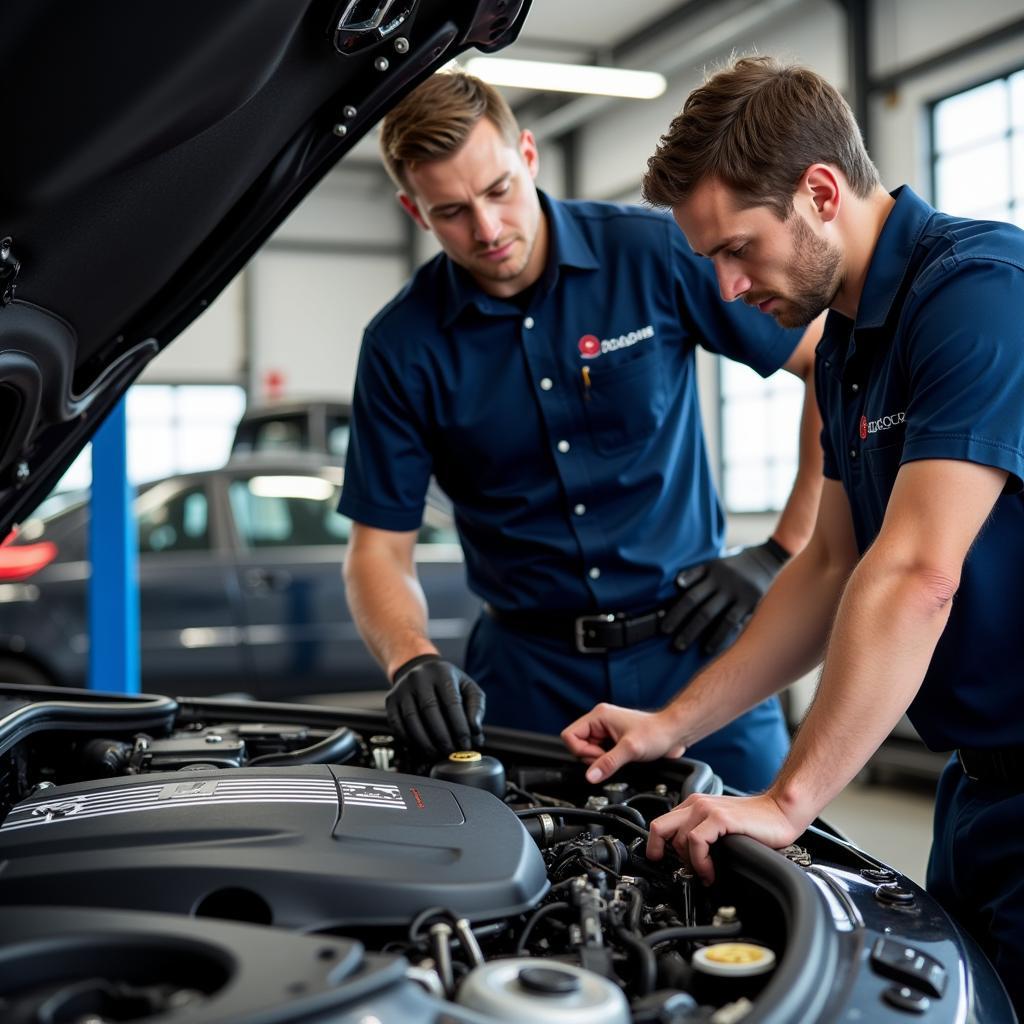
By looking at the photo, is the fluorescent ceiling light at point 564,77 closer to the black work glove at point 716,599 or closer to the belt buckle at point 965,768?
the black work glove at point 716,599

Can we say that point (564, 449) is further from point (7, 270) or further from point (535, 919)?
point (535, 919)

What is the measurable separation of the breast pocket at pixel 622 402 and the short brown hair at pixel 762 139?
0.55 metres

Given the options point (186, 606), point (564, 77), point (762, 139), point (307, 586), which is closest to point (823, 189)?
point (762, 139)

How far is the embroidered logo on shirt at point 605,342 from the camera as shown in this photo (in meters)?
1.96

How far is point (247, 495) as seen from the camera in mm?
4672

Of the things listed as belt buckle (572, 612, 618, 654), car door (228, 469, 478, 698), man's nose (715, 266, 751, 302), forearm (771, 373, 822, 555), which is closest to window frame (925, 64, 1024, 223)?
car door (228, 469, 478, 698)

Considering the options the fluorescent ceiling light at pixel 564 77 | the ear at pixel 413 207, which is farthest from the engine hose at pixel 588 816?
the fluorescent ceiling light at pixel 564 77

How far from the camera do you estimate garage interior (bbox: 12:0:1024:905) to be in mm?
5613

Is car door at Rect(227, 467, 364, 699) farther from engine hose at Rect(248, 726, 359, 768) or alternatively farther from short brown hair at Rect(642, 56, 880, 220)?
short brown hair at Rect(642, 56, 880, 220)

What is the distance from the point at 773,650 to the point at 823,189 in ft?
1.89

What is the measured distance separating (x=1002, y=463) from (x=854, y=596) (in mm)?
188

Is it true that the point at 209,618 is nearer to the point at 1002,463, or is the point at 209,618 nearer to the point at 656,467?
the point at 656,467

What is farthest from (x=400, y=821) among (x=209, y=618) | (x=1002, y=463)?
(x=209, y=618)

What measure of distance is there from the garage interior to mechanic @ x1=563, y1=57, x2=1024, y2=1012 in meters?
1.14
